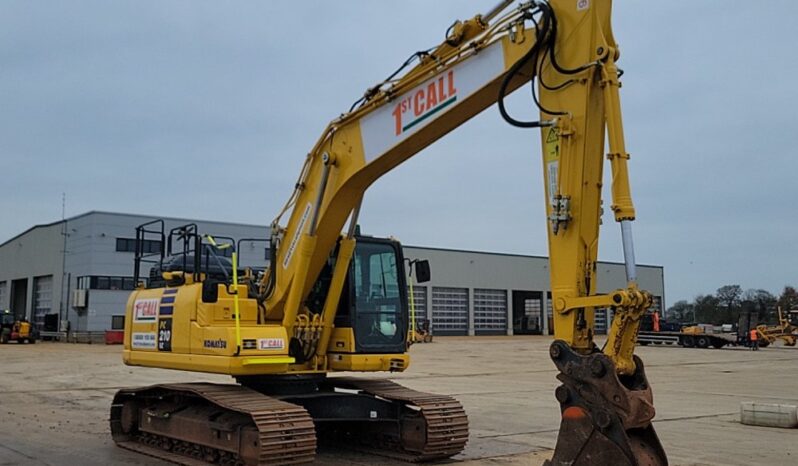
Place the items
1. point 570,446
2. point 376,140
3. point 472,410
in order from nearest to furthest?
point 570,446 < point 376,140 < point 472,410

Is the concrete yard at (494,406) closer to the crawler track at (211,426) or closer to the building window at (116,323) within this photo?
the crawler track at (211,426)

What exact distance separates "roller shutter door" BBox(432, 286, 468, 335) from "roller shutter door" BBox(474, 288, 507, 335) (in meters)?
1.36

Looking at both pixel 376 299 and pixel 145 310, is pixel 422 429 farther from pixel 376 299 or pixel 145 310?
pixel 145 310

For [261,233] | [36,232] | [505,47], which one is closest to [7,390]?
[505,47]

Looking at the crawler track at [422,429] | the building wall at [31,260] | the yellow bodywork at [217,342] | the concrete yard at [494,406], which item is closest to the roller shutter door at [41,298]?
the building wall at [31,260]

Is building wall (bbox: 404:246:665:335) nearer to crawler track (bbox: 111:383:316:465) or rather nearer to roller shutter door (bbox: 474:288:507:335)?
roller shutter door (bbox: 474:288:507:335)

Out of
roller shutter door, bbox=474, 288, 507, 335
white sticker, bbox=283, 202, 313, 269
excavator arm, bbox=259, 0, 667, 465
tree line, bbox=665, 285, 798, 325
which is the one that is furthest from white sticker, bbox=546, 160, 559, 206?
tree line, bbox=665, 285, 798, 325

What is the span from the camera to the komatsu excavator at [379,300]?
569cm

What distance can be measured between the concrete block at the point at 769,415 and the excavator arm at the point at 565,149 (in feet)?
27.5

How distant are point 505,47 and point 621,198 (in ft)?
6.42

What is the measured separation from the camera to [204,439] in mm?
9055

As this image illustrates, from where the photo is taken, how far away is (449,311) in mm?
63406

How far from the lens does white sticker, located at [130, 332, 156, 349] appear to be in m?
10.3

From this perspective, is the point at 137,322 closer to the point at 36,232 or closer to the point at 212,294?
the point at 212,294
